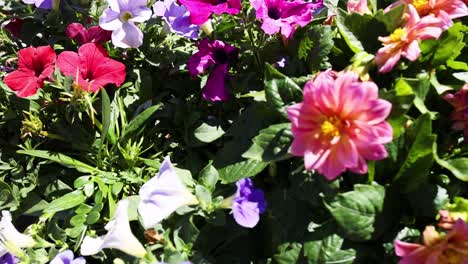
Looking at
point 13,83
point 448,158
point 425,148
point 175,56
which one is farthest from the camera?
point 175,56

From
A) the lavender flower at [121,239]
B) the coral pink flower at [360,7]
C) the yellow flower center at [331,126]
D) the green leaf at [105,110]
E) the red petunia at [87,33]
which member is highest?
the coral pink flower at [360,7]

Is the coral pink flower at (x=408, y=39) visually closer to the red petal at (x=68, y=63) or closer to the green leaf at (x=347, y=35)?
the green leaf at (x=347, y=35)

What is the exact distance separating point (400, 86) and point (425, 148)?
133mm

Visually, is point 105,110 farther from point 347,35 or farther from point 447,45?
point 447,45

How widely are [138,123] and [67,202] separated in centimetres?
28

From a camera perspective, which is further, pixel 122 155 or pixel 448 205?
pixel 122 155

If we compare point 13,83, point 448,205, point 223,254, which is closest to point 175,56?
point 13,83

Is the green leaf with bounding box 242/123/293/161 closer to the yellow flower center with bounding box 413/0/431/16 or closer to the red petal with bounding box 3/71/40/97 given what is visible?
the yellow flower center with bounding box 413/0/431/16

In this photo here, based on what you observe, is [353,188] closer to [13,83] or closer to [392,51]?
[392,51]

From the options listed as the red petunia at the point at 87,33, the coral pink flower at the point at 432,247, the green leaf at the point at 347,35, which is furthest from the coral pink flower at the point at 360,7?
the red petunia at the point at 87,33

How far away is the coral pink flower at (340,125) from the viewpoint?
3.15ft

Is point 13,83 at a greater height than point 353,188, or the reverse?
point 13,83

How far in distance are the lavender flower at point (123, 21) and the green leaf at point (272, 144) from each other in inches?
24.1

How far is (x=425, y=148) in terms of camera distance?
3.45 ft
